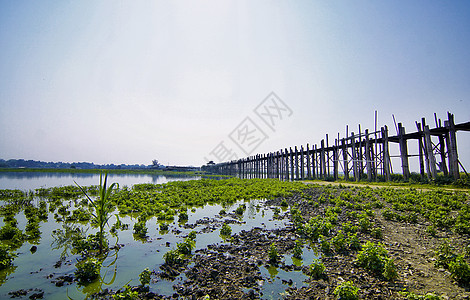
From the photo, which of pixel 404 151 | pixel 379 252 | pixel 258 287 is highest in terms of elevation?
pixel 404 151

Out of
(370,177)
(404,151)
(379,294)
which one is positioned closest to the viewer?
(379,294)

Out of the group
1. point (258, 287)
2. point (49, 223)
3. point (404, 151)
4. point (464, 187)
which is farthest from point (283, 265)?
point (404, 151)

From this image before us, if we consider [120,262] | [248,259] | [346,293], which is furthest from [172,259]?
[346,293]

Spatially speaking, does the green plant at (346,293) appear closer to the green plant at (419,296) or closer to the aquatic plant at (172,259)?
the green plant at (419,296)

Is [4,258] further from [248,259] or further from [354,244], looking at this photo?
[354,244]

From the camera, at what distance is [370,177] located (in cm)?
2934

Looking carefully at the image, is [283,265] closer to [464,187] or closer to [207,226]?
[207,226]

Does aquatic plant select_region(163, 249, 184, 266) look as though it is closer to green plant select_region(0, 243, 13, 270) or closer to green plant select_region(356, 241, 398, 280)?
green plant select_region(0, 243, 13, 270)

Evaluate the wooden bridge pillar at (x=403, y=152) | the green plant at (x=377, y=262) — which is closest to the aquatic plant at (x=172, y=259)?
the green plant at (x=377, y=262)

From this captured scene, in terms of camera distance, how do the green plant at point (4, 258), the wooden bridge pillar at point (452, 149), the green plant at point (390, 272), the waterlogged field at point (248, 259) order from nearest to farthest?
the waterlogged field at point (248, 259) < the green plant at point (390, 272) < the green plant at point (4, 258) < the wooden bridge pillar at point (452, 149)

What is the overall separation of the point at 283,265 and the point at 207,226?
5.54 metres

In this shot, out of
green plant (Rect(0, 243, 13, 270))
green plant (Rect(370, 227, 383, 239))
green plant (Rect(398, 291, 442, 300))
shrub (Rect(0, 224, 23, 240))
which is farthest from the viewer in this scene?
shrub (Rect(0, 224, 23, 240))

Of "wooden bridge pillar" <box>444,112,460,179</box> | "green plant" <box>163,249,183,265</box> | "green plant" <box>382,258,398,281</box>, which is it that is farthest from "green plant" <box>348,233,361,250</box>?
"wooden bridge pillar" <box>444,112,460,179</box>

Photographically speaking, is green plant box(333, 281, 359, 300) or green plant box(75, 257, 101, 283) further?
green plant box(75, 257, 101, 283)
